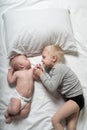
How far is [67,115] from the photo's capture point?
1.41m

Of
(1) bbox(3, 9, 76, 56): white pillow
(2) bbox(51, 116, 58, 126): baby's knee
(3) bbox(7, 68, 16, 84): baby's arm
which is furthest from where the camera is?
(1) bbox(3, 9, 76, 56): white pillow

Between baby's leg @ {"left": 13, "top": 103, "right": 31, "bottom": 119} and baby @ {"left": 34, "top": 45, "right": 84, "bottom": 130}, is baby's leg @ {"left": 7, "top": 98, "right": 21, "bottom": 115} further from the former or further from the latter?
baby @ {"left": 34, "top": 45, "right": 84, "bottom": 130}

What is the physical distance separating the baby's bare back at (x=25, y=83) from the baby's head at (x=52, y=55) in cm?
12

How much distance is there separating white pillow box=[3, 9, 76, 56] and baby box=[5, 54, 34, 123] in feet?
0.30

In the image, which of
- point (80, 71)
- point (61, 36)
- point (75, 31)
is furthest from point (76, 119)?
point (75, 31)

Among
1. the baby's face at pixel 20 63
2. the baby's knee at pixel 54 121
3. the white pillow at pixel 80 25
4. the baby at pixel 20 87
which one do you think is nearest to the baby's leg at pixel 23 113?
the baby at pixel 20 87

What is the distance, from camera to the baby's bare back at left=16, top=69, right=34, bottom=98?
146cm

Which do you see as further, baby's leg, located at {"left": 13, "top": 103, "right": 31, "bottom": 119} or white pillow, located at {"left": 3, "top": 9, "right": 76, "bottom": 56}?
white pillow, located at {"left": 3, "top": 9, "right": 76, "bottom": 56}

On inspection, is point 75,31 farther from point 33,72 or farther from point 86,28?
point 33,72

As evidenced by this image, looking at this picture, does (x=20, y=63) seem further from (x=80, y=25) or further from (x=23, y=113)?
(x=80, y=25)

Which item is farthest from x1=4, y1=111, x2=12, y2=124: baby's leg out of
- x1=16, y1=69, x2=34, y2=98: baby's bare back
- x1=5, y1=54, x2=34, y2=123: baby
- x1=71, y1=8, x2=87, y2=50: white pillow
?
x1=71, y1=8, x2=87, y2=50: white pillow

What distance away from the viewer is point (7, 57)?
1.64 m

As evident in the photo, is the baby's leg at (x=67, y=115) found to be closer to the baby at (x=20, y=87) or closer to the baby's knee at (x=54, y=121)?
the baby's knee at (x=54, y=121)

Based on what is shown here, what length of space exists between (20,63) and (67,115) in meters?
0.42
